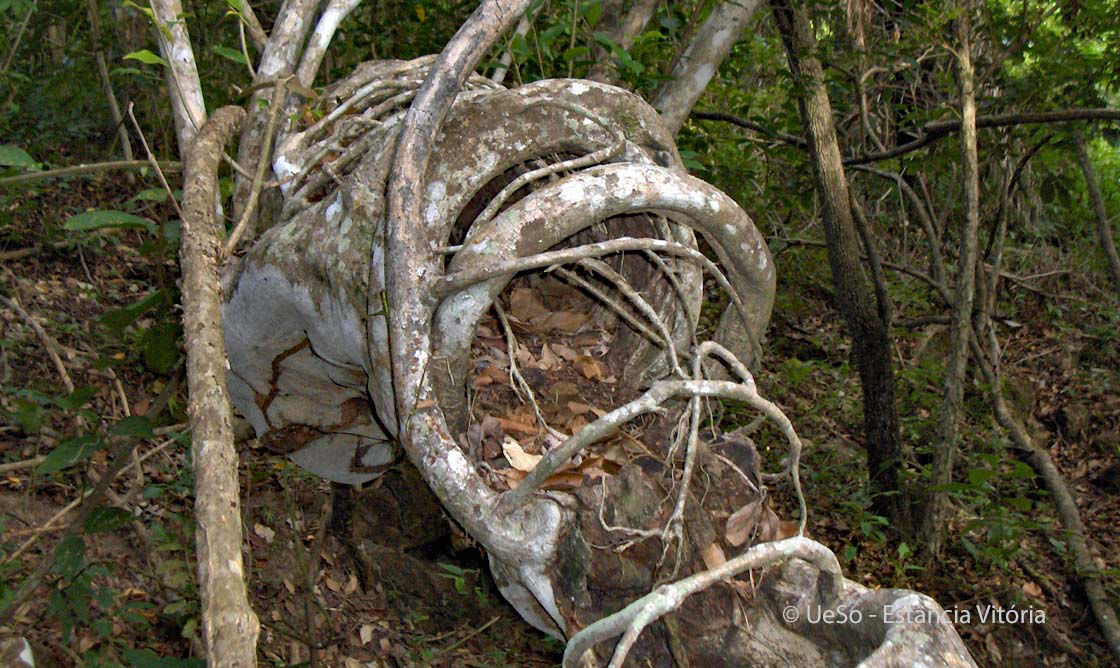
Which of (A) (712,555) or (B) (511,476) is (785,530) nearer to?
(A) (712,555)

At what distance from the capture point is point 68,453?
2.77 meters

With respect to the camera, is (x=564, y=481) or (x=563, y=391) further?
(x=563, y=391)

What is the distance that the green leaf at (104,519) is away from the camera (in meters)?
2.90

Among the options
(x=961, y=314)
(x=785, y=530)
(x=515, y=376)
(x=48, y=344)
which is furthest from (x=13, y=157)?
(x=961, y=314)

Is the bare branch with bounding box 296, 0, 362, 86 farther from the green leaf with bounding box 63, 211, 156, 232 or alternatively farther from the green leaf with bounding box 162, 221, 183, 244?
the green leaf with bounding box 63, 211, 156, 232

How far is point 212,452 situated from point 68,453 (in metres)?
1.30

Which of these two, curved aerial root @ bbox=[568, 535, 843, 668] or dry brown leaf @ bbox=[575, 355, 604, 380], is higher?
dry brown leaf @ bbox=[575, 355, 604, 380]

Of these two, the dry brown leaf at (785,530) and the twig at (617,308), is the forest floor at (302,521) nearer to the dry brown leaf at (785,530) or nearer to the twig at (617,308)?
the twig at (617,308)

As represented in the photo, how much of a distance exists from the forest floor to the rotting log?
305 millimetres

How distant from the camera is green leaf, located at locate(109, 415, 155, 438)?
278 centimetres

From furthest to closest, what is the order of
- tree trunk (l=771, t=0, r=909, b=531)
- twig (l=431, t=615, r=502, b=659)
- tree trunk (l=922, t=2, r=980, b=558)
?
tree trunk (l=922, t=2, r=980, b=558)
tree trunk (l=771, t=0, r=909, b=531)
twig (l=431, t=615, r=502, b=659)

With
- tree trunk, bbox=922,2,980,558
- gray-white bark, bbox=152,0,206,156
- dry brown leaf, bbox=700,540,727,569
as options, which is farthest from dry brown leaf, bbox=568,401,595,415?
tree trunk, bbox=922,2,980,558

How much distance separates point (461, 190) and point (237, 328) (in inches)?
39.3

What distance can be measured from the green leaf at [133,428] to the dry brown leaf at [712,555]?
5.68ft
